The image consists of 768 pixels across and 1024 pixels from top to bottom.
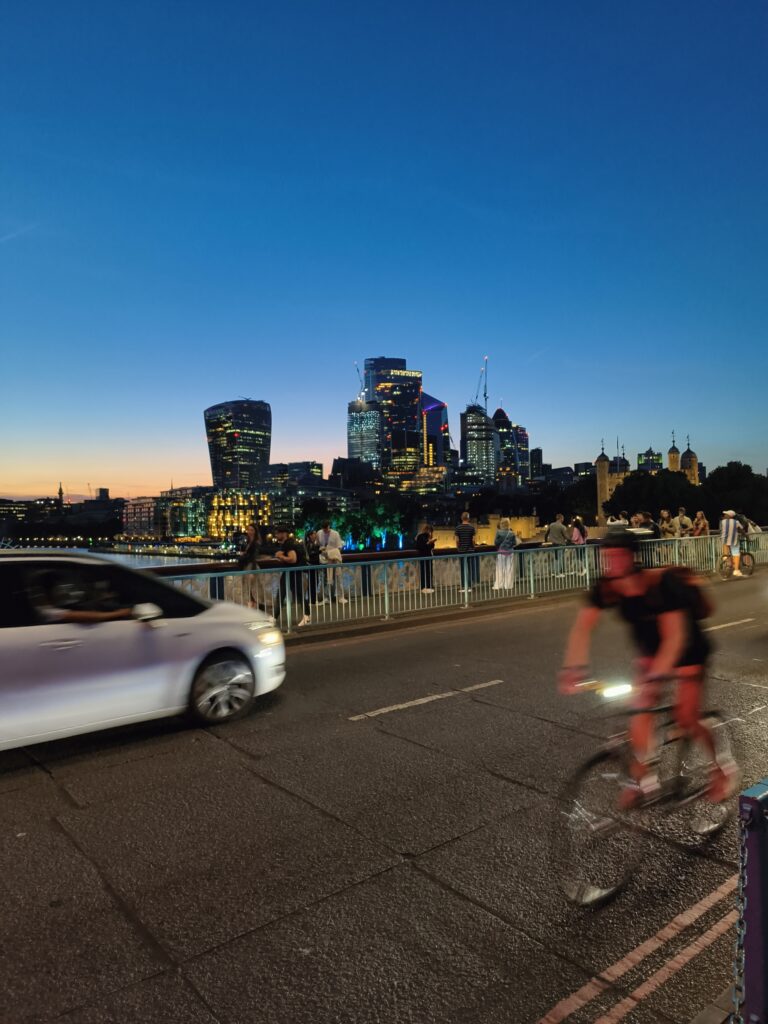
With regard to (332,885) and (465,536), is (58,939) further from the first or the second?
(465,536)

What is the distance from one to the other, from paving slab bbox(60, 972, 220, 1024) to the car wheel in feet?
12.0

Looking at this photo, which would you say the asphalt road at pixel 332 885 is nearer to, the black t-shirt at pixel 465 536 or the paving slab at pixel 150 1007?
the paving slab at pixel 150 1007

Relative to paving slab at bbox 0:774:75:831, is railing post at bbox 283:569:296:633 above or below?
above

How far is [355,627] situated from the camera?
1237cm

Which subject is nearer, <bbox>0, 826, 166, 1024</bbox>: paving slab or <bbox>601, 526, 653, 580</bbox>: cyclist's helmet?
<bbox>0, 826, 166, 1024</bbox>: paving slab

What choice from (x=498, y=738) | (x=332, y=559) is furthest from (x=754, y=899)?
(x=332, y=559)

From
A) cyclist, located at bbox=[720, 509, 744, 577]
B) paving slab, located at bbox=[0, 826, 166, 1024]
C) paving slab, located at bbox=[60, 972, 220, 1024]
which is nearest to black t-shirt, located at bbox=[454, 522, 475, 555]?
cyclist, located at bbox=[720, 509, 744, 577]

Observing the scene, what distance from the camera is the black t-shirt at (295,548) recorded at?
13.0 metres

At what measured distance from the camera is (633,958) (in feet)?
10.4

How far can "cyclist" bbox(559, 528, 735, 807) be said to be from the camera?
404 cm

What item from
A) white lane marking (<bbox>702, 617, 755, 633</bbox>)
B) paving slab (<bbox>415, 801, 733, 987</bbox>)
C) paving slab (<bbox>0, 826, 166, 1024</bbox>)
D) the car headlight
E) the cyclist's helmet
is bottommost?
paving slab (<bbox>415, 801, 733, 987</bbox>)

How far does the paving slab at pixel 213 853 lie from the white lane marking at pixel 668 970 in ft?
4.95

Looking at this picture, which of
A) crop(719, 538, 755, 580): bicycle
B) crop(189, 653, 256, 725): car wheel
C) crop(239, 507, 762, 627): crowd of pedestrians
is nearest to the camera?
crop(189, 653, 256, 725): car wheel

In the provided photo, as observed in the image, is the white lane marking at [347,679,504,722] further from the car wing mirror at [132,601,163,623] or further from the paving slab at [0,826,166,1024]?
the paving slab at [0,826,166,1024]
